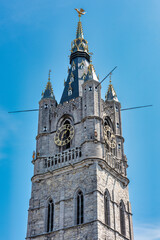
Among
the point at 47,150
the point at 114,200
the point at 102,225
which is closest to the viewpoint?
the point at 102,225

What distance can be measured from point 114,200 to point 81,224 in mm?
4800

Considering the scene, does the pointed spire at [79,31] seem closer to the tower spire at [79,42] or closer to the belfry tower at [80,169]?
the tower spire at [79,42]

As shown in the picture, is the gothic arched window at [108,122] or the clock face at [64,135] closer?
the clock face at [64,135]

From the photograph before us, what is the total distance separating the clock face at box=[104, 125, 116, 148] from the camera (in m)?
42.1

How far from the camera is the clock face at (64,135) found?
41.8 meters

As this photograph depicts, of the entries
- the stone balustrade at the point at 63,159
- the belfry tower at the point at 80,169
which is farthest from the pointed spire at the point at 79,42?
the stone balustrade at the point at 63,159

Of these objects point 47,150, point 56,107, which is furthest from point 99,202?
point 56,107

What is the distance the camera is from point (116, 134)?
1740 inches

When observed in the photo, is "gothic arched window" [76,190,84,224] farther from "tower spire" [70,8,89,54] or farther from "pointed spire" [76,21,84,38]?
"pointed spire" [76,21,84,38]

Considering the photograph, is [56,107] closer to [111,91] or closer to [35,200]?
[111,91]

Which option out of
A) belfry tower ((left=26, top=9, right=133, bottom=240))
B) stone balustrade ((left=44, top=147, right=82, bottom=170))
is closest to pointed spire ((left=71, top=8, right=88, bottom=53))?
belfry tower ((left=26, top=9, right=133, bottom=240))

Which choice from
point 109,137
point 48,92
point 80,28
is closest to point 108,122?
point 109,137

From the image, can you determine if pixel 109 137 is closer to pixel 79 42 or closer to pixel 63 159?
pixel 63 159

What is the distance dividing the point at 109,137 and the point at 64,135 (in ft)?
15.1
